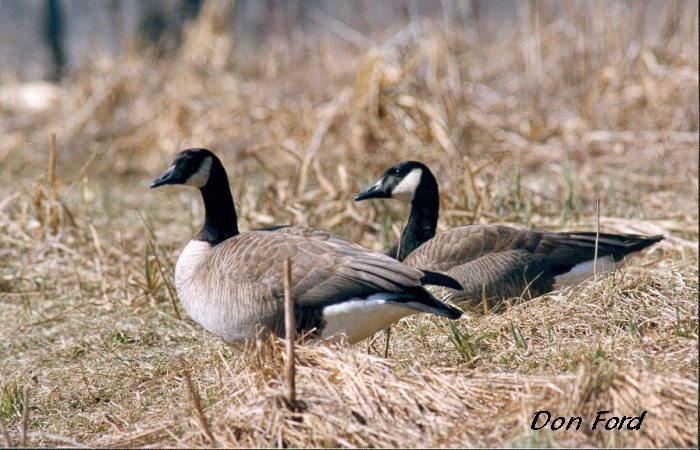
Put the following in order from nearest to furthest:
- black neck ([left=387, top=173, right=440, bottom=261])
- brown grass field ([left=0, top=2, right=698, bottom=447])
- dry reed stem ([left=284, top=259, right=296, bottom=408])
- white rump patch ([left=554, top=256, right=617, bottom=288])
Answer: dry reed stem ([left=284, top=259, right=296, bottom=408]), brown grass field ([left=0, top=2, right=698, bottom=447]), white rump patch ([left=554, top=256, right=617, bottom=288]), black neck ([left=387, top=173, right=440, bottom=261])

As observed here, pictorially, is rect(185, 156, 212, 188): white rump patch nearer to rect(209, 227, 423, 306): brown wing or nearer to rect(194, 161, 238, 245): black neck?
rect(194, 161, 238, 245): black neck

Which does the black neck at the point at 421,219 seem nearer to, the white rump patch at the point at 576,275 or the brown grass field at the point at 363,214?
the brown grass field at the point at 363,214

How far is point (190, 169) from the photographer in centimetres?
481

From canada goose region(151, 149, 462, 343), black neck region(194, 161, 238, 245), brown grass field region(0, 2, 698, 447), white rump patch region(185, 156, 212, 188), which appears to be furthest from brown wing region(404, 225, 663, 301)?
white rump patch region(185, 156, 212, 188)

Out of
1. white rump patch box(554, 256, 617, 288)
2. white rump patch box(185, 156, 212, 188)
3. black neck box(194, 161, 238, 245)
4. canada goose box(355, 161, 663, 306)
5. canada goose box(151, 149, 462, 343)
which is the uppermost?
white rump patch box(185, 156, 212, 188)

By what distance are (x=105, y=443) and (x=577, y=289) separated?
263 centimetres

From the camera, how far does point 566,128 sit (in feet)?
29.1

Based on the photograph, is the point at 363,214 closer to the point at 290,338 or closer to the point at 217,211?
the point at 217,211

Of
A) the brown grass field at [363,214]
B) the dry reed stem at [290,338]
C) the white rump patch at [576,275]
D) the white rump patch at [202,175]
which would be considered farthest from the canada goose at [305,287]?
the white rump patch at [576,275]

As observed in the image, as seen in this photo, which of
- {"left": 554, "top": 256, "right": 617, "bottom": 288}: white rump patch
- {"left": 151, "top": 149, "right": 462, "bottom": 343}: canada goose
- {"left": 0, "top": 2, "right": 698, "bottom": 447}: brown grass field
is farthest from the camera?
{"left": 554, "top": 256, "right": 617, "bottom": 288}: white rump patch

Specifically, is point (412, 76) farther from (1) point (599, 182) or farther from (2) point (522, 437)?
(2) point (522, 437)

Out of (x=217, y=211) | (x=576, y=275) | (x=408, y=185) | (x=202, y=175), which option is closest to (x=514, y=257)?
(x=576, y=275)

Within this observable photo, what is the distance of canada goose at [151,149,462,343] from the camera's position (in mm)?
3793

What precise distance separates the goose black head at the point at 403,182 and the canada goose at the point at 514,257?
494 millimetres
